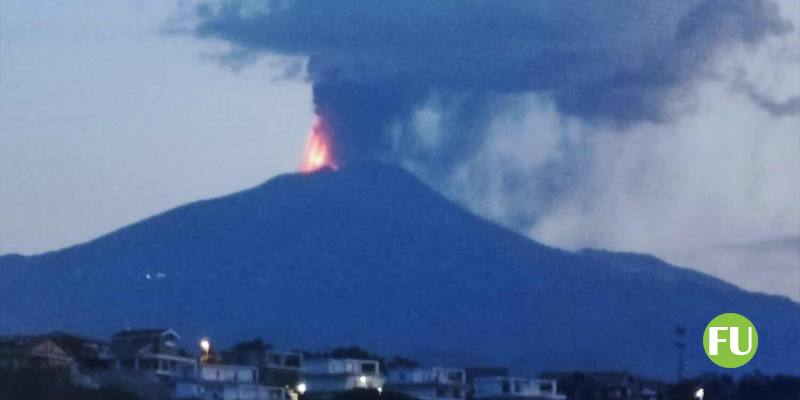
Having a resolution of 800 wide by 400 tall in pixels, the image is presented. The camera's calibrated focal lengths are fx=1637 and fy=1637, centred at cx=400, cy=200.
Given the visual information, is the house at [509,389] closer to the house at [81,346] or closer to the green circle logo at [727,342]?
the house at [81,346]

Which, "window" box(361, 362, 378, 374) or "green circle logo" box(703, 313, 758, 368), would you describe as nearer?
"green circle logo" box(703, 313, 758, 368)

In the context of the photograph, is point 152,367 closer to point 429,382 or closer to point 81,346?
point 81,346

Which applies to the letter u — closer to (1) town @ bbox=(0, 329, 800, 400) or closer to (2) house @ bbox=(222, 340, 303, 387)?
(1) town @ bbox=(0, 329, 800, 400)

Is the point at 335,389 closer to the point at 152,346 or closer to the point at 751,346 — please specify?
the point at 152,346

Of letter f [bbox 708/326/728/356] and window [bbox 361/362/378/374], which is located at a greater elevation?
letter f [bbox 708/326/728/356]

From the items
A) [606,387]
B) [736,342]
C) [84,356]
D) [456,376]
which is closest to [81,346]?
[84,356]

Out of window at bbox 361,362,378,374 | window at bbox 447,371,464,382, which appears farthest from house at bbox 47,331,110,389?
window at bbox 447,371,464,382
